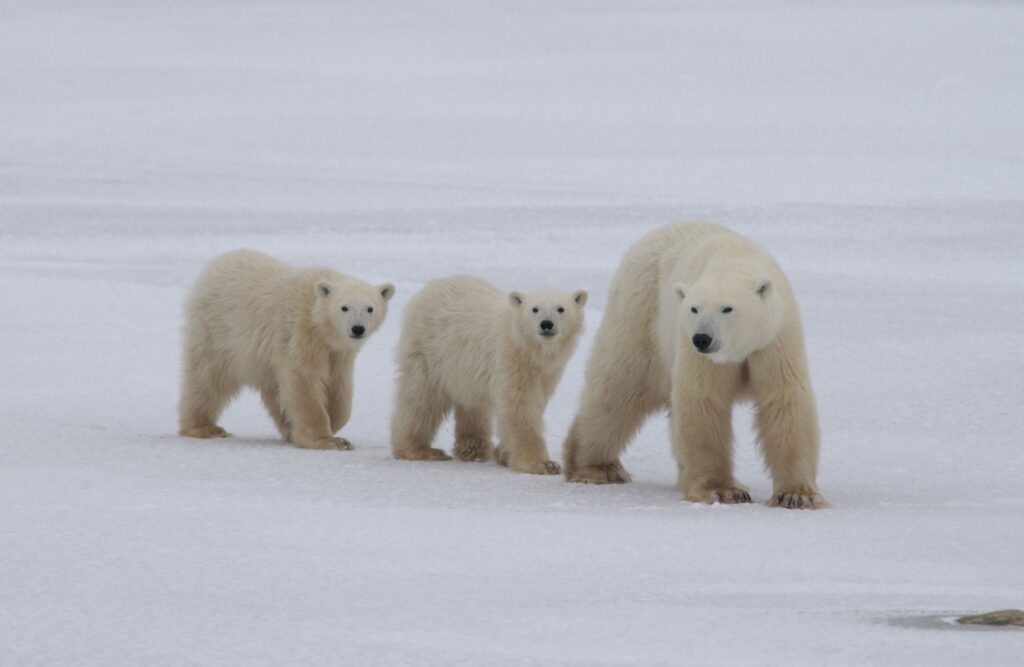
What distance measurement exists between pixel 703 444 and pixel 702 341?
1.52 feet

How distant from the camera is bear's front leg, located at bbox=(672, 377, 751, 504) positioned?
5059 millimetres

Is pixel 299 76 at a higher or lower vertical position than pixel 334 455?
higher

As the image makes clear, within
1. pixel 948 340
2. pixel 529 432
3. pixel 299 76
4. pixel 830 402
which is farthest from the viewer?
pixel 299 76

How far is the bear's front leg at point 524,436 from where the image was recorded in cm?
591

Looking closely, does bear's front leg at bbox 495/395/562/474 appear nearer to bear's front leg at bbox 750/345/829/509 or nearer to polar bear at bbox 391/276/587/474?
polar bear at bbox 391/276/587/474

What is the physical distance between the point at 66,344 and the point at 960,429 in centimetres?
426

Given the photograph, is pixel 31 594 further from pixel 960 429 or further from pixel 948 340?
pixel 948 340

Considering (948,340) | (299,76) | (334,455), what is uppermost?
A: (299,76)

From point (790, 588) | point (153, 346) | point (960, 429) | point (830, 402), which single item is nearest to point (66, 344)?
point (153, 346)

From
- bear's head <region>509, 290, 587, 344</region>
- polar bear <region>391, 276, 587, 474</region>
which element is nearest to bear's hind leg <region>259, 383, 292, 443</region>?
polar bear <region>391, 276, 587, 474</region>

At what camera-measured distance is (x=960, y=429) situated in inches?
241

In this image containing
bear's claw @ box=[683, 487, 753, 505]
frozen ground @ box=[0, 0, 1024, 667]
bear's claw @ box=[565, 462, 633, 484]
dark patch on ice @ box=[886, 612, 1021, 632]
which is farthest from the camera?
bear's claw @ box=[565, 462, 633, 484]

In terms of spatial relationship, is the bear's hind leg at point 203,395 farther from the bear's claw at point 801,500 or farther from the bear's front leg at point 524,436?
the bear's claw at point 801,500

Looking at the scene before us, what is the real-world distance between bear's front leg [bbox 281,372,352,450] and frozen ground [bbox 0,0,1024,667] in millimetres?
203
